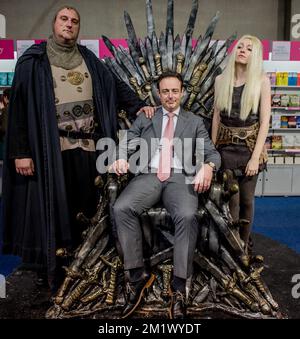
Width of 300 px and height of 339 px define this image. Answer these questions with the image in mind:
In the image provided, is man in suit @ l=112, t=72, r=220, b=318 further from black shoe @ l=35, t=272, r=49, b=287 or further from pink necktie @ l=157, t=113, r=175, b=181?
black shoe @ l=35, t=272, r=49, b=287

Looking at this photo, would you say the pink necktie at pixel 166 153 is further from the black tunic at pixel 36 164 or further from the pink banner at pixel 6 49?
the pink banner at pixel 6 49

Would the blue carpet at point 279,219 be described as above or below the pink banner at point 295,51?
below

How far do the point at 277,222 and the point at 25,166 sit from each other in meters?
3.21

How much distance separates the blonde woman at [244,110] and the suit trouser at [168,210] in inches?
20.6

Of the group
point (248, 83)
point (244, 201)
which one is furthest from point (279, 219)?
point (248, 83)

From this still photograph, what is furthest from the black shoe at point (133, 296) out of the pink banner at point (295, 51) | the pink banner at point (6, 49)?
the pink banner at point (295, 51)

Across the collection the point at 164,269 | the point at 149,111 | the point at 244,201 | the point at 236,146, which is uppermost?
the point at 149,111

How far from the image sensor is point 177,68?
3055 mm

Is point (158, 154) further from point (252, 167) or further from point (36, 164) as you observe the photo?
point (36, 164)

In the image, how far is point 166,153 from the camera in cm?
242

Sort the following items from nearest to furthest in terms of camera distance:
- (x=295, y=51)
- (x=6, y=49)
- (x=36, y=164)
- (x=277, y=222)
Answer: (x=36, y=164) < (x=277, y=222) < (x=6, y=49) < (x=295, y=51)

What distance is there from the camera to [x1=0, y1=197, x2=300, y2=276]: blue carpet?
357cm

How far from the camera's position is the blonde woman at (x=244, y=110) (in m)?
2.54
